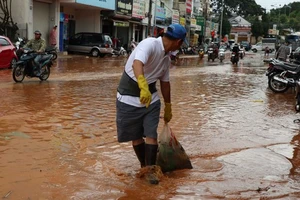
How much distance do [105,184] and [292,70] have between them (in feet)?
28.4

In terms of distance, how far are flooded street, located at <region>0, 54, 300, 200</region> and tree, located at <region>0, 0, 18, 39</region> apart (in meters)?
13.6

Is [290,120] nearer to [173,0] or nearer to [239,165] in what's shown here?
[239,165]

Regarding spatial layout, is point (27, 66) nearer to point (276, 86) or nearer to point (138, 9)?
point (276, 86)

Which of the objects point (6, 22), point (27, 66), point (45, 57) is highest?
point (6, 22)

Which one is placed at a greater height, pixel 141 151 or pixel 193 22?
pixel 193 22

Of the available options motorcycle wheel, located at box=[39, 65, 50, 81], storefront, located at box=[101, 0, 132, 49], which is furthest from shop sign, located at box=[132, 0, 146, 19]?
motorcycle wheel, located at box=[39, 65, 50, 81]

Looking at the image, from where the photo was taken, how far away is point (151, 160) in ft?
13.0

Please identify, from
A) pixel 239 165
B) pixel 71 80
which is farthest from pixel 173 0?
pixel 239 165

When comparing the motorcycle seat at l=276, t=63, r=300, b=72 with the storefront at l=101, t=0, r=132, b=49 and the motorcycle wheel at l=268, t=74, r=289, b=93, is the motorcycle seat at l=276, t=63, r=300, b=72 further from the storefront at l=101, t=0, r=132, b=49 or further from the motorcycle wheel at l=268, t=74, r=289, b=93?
the storefront at l=101, t=0, r=132, b=49

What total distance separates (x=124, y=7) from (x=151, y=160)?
2996 centimetres

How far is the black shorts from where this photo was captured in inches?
150

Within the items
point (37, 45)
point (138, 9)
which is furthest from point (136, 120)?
point (138, 9)

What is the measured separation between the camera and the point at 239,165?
4609 mm

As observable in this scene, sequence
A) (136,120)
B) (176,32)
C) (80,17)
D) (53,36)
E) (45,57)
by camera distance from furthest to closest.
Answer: (80,17)
(53,36)
(45,57)
(136,120)
(176,32)
